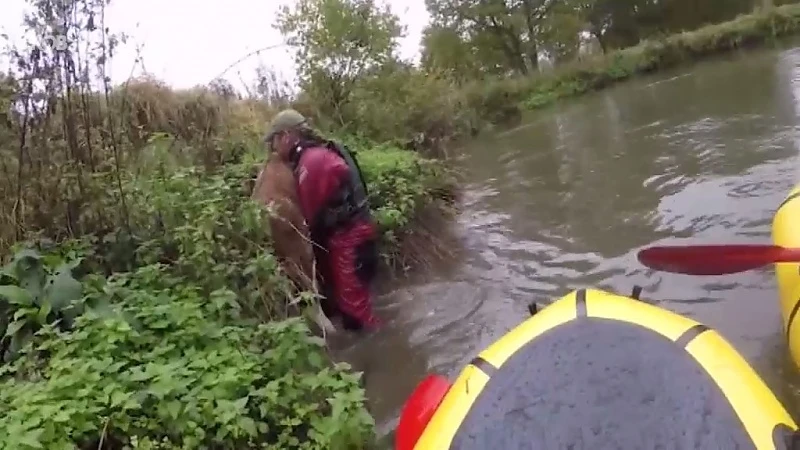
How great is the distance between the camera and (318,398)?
368cm

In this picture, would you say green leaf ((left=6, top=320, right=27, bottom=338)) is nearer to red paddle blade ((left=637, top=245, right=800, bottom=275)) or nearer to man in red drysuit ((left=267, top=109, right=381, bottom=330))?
man in red drysuit ((left=267, top=109, right=381, bottom=330))

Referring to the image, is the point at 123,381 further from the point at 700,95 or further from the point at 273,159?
the point at 700,95

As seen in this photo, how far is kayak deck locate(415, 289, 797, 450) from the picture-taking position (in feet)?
7.91

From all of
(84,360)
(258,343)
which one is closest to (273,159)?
(258,343)

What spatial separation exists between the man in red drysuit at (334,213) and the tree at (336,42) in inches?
240

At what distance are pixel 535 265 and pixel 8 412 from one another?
170 inches

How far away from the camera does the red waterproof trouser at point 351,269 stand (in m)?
5.55

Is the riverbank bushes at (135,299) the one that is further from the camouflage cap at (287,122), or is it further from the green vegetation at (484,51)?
the green vegetation at (484,51)

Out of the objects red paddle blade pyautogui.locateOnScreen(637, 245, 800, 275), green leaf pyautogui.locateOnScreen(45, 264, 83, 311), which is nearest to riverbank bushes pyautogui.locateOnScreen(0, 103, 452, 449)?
green leaf pyautogui.locateOnScreen(45, 264, 83, 311)

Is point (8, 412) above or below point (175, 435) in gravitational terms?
above

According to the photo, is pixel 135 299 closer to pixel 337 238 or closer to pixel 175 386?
pixel 175 386

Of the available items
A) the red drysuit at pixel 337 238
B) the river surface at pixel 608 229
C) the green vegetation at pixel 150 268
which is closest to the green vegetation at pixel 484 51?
the river surface at pixel 608 229

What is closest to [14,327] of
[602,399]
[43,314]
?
[43,314]

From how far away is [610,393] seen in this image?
2.55 meters
